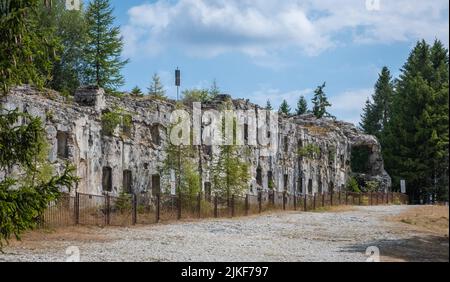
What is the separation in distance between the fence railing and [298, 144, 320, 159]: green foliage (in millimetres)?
12066

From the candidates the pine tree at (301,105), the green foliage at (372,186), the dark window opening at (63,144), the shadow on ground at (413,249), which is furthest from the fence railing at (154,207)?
the pine tree at (301,105)

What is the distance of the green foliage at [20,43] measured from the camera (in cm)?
1234

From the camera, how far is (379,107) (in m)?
81.8

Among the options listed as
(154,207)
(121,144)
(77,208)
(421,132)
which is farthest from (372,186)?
(77,208)

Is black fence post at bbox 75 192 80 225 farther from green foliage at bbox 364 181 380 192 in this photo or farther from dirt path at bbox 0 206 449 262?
green foliage at bbox 364 181 380 192

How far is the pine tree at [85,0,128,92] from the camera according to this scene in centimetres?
5281

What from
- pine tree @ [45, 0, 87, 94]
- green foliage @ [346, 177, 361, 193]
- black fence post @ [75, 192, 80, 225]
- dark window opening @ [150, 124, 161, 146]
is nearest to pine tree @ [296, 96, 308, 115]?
green foliage @ [346, 177, 361, 193]

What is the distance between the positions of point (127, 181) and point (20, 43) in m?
19.2

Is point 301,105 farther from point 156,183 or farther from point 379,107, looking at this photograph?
point 156,183

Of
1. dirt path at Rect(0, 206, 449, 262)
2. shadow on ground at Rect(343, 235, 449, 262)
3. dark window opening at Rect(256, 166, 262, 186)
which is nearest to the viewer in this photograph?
shadow on ground at Rect(343, 235, 449, 262)

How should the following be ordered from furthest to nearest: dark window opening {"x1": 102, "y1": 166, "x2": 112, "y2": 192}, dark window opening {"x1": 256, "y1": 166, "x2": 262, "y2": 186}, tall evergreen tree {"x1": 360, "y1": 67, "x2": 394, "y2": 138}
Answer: tall evergreen tree {"x1": 360, "y1": 67, "x2": 394, "y2": 138} < dark window opening {"x1": 256, "y1": 166, "x2": 262, "y2": 186} < dark window opening {"x1": 102, "y1": 166, "x2": 112, "y2": 192}
